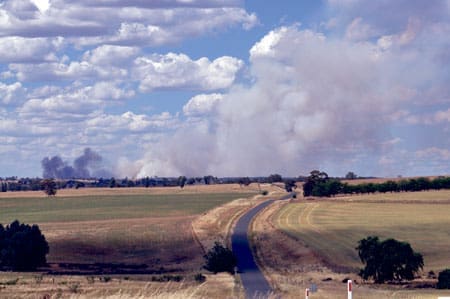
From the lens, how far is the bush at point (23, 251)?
84.5 m

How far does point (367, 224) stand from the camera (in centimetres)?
11338

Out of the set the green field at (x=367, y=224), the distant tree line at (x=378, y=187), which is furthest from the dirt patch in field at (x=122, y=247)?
the distant tree line at (x=378, y=187)

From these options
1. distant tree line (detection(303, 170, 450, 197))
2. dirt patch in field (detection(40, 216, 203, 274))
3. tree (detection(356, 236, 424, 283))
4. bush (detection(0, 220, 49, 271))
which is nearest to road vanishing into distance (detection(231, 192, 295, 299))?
dirt patch in field (detection(40, 216, 203, 274))

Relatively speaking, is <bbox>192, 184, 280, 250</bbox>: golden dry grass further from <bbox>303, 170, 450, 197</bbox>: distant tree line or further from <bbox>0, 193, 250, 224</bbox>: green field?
<bbox>303, 170, 450, 197</bbox>: distant tree line

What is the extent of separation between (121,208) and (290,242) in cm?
7174

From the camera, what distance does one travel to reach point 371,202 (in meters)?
155

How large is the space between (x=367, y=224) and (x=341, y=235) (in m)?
11.1

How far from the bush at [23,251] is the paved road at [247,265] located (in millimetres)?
17610

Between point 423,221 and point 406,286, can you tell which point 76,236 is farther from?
point 406,286

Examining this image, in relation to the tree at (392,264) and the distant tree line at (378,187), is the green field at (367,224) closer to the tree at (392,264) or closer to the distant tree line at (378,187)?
the tree at (392,264)

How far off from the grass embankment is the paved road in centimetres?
126

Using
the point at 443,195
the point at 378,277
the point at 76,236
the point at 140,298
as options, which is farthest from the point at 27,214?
the point at 140,298

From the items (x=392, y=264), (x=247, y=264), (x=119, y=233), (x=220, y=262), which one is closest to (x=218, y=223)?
(x=119, y=233)

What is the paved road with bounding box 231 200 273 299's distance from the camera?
169ft
